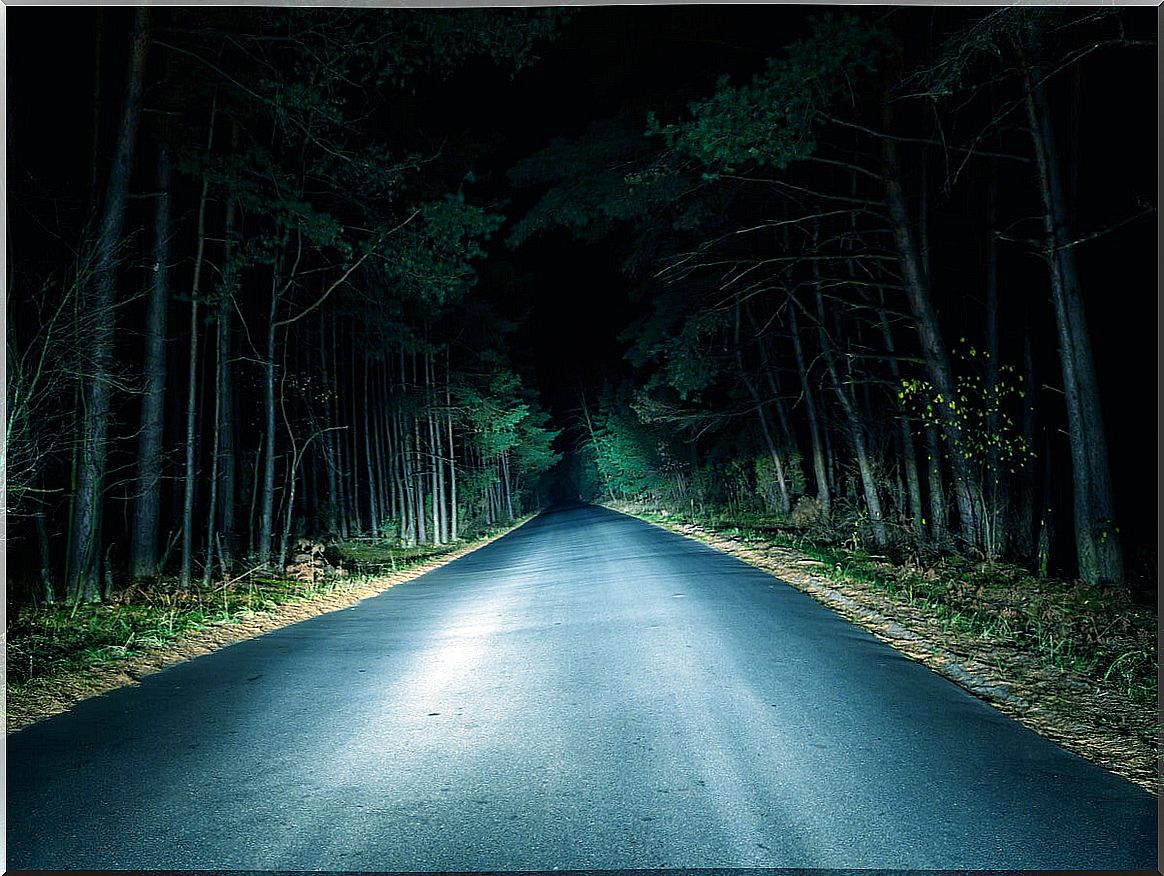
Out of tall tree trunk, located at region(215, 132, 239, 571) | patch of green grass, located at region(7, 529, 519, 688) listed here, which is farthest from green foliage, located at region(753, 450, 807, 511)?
tall tree trunk, located at region(215, 132, 239, 571)

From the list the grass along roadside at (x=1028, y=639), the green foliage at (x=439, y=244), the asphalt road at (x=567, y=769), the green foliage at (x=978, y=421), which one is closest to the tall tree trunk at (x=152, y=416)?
the green foliage at (x=439, y=244)

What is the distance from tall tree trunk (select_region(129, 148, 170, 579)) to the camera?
10.0 meters

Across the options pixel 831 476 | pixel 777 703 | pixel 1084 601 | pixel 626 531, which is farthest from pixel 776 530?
pixel 777 703

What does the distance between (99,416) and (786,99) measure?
996 centimetres

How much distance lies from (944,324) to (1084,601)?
13460 millimetres

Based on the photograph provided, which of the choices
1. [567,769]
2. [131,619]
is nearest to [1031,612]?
[567,769]

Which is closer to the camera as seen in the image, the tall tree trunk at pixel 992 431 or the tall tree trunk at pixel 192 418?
the tall tree trunk at pixel 992 431

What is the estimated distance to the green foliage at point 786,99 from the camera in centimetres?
809

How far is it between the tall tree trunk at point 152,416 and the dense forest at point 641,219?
0.18 ft

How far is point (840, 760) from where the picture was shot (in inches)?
138

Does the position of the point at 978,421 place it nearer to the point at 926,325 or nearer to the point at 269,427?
the point at 926,325

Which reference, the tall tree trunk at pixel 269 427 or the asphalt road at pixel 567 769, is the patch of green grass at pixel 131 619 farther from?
the asphalt road at pixel 567 769

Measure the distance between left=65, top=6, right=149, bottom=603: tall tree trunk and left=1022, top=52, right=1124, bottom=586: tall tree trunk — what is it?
11630 mm

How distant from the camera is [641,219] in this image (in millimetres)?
13727
